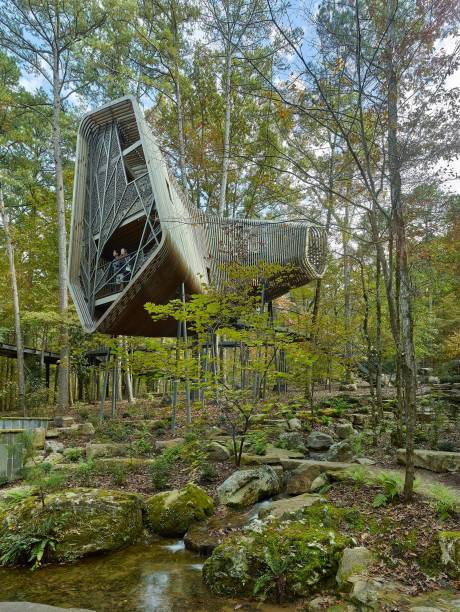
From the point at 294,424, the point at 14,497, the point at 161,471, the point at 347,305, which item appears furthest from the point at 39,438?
the point at 347,305

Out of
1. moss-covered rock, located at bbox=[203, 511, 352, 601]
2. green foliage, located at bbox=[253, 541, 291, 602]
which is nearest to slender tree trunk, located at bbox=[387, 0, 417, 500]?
moss-covered rock, located at bbox=[203, 511, 352, 601]

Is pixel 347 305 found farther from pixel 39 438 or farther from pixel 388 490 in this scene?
pixel 388 490

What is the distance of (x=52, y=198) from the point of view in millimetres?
18047

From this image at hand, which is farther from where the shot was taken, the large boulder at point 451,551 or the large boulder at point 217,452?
the large boulder at point 217,452

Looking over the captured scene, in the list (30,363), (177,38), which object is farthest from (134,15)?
(30,363)

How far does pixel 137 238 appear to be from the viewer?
12.6 metres

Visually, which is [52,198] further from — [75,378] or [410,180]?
[410,180]

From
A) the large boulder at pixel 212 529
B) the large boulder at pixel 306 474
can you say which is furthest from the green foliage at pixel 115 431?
the large boulder at pixel 306 474

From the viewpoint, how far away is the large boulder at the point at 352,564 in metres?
3.10

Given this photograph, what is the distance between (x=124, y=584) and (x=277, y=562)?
58.4 inches

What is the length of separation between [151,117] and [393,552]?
1897 cm

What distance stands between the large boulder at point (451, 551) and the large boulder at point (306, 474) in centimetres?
222

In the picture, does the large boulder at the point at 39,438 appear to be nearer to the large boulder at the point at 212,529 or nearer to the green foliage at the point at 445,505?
the large boulder at the point at 212,529

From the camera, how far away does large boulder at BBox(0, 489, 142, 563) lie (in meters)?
4.35
